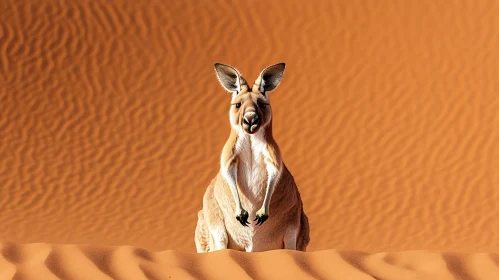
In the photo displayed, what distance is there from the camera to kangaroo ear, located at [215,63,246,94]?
541cm

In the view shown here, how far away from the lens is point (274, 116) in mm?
16141

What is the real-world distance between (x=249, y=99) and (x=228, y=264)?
6.10ft

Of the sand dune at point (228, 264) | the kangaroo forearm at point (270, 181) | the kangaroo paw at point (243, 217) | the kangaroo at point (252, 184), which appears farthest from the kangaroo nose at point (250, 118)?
the sand dune at point (228, 264)

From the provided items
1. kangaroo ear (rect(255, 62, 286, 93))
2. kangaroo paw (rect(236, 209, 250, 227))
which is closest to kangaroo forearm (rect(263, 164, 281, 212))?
kangaroo paw (rect(236, 209, 250, 227))

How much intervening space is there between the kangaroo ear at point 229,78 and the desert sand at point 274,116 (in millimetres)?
6385

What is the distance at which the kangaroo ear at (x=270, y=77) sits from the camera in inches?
213

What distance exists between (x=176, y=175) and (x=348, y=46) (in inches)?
207

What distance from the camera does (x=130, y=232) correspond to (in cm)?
1270

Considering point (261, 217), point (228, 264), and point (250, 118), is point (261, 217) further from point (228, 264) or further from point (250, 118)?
point (228, 264)

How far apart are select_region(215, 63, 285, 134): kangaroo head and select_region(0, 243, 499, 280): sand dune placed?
1.50 metres

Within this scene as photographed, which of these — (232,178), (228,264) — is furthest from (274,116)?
(228,264)

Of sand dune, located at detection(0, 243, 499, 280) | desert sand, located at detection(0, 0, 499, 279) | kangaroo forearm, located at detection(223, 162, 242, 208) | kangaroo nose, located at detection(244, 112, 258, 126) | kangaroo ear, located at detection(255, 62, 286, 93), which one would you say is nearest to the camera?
sand dune, located at detection(0, 243, 499, 280)

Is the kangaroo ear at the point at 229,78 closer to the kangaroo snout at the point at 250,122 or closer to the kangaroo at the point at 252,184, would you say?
the kangaroo at the point at 252,184

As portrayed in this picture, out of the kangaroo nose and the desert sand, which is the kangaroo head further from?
the desert sand
